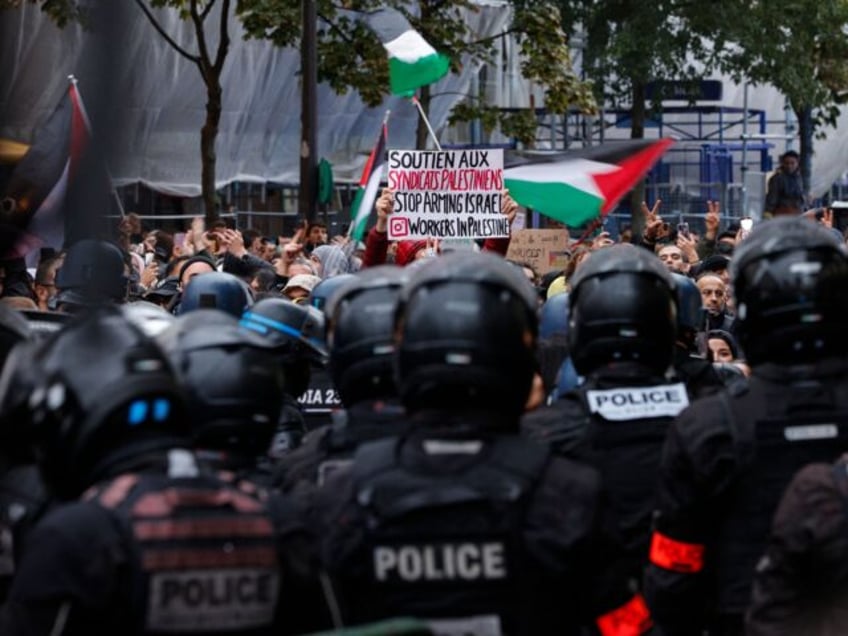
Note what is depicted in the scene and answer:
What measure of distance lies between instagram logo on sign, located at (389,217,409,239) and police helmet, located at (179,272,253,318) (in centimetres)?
431

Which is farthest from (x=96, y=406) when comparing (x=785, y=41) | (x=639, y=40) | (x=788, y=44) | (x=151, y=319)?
(x=785, y=41)

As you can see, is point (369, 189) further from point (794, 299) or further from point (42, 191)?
point (794, 299)

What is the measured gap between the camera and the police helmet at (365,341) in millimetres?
5980

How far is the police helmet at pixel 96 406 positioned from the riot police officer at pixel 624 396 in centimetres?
233

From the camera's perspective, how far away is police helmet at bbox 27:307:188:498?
4.23 m

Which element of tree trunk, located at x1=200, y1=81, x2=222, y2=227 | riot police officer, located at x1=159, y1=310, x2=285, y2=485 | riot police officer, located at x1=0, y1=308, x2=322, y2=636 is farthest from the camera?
tree trunk, located at x1=200, y1=81, x2=222, y2=227

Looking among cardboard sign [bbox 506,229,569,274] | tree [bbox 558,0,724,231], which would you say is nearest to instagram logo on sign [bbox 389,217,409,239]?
cardboard sign [bbox 506,229,569,274]

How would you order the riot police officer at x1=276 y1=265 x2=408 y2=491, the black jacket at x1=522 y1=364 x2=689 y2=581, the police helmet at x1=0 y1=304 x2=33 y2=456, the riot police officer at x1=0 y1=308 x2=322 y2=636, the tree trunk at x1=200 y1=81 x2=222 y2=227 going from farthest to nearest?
the tree trunk at x1=200 y1=81 x2=222 y2=227 → the black jacket at x1=522 y1=364 x2=689 y2=581 → the riot police officer at x1=276 y1=265 x2=408 y2=491 → the police helmet at x1=0 y1=304 x2=33 y2=456 → the riot police officer at x1=0 y1=308 x2=322 y2=636

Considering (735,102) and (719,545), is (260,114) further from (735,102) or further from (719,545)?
(719,545)

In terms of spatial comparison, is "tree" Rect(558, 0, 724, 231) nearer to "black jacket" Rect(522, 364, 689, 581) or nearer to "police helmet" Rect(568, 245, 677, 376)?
"police helmet" Rect(568, 245, 677, 376)

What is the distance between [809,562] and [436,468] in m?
0.84

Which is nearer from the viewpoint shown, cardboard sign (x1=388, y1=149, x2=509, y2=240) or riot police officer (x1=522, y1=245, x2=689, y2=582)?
riot police officer (x1=522, y1=245, x2=689, y2=582)

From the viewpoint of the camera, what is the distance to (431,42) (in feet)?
94.5

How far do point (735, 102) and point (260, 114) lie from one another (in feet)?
44.9
